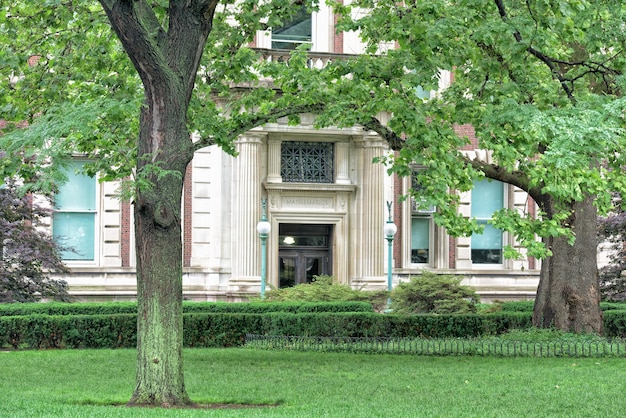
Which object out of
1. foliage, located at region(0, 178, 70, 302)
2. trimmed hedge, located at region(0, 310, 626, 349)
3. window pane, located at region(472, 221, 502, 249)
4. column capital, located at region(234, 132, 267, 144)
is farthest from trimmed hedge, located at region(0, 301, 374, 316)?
window pane, located at region(472, 221, 502, 249)

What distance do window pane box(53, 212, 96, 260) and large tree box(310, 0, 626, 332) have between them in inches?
613

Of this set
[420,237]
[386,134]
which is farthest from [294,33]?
[386,134]

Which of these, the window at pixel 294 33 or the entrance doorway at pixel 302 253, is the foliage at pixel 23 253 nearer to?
the entrance doorway at pixel 302 253

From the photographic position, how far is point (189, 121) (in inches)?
784

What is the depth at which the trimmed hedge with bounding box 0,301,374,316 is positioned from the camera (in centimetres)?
2695

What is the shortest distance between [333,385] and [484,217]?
22548 mm

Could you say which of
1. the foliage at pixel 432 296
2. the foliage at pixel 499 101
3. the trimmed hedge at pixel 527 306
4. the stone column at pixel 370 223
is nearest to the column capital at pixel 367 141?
the stone column at pixel 370 223

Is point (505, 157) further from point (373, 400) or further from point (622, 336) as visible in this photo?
point (622, 336)

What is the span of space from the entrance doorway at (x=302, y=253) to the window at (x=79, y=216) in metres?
6.14

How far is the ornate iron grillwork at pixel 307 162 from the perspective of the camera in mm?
36312

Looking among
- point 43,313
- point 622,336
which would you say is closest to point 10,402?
point 43,313

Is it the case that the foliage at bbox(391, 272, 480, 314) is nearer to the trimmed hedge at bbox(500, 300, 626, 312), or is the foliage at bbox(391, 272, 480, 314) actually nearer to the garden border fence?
the trimmed hedge at bbox(500, 300, 626, 312)

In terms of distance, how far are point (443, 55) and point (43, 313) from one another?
12537mm

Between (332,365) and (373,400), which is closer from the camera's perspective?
(373,400)
